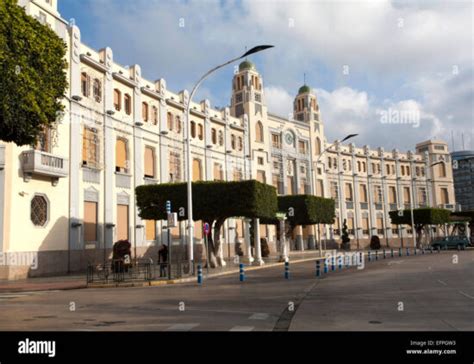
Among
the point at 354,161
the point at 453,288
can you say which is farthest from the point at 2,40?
the point at 354,161

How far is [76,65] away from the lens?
Answer: 30750 mm

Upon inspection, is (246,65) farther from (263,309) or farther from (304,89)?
(263,309)

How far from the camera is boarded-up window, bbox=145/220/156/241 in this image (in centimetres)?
3803

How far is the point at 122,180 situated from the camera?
35875 mm

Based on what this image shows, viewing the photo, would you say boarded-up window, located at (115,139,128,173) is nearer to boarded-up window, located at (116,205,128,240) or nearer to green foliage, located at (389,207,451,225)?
boarded-up window, located at (116,205,128,240)

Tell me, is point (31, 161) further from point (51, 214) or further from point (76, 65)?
point (76, 65)

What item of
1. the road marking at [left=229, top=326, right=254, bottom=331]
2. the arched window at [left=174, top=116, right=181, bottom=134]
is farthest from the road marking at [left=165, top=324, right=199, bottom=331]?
the arched window at [left=174, top=116, right=181, bottom=134]

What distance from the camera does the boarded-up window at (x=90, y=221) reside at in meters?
31.9

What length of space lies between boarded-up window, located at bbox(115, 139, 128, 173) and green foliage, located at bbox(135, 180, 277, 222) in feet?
18.5

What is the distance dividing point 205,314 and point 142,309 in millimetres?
2028

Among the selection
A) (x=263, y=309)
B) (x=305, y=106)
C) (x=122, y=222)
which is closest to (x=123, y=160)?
(x=122, y=222)

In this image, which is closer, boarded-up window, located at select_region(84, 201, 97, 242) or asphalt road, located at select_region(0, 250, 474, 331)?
asphalt road, located at select_region(0, 250, 474, 331)

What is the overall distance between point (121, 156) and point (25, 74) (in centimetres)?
2182

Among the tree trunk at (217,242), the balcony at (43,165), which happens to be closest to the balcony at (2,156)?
the balcony at (43,165)
